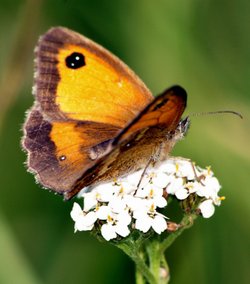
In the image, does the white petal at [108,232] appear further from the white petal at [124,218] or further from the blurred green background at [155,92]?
the blurred green background at [155,92]

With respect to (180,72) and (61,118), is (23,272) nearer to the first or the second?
(61,118)

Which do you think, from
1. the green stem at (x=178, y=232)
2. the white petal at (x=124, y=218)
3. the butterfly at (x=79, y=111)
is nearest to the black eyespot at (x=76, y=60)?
the butterfly at (x=79, y=111)

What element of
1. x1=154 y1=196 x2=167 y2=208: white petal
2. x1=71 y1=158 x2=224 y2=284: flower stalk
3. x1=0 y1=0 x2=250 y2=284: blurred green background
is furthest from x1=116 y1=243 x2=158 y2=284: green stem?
x1=0 y1=0 x2=250 y2=284: blurred green background

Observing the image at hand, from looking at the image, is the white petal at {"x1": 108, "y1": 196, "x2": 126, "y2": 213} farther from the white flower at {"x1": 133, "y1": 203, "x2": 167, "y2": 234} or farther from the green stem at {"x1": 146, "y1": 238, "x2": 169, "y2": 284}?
the green stem at {"x1": 146, "y1": 238, "x2": 169, "y2": 284}

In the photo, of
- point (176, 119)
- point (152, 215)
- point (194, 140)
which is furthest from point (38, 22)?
point (152, 215)

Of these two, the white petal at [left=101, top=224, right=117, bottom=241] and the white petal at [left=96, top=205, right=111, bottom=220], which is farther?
the white petal at [left=96, top=205, right=111, bottom=220]

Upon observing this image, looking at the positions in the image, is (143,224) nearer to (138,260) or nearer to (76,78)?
(138,260)

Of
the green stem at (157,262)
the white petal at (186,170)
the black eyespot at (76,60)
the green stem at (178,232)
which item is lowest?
the green stem at (157,262)
